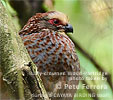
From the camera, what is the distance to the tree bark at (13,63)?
5.75 feet

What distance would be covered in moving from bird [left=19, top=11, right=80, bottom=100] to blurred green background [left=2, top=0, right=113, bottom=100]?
0.52 metres

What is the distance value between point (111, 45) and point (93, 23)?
39 centimetres

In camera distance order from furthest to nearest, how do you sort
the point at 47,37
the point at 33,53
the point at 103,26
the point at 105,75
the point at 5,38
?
the point at 103,26 → the point at 105,75 → the point at 47,37 → the point at 33,53 → the point at 5,38

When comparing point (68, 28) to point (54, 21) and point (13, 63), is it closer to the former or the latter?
point (54, 21)

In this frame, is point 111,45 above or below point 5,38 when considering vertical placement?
below

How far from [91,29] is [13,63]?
2.62 m

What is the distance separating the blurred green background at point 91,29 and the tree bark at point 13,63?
174 cm

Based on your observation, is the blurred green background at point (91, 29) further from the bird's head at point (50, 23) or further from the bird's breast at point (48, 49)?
the bird's breast at point (48, 49)

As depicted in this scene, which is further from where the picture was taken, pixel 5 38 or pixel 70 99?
pixel 70 99

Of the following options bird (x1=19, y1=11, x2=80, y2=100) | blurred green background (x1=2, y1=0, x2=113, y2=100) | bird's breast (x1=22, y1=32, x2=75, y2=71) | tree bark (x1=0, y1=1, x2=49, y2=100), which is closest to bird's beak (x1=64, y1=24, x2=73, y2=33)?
bird (x1=19, y1=11, x2=80, y2=100)

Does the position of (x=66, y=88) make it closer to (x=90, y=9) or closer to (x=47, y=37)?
(x=47, y=37)

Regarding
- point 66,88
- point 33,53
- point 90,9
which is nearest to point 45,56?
point 33,53

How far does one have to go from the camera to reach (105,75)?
3.58 m

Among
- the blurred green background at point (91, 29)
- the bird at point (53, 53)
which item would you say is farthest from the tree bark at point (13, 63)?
the blurred green background at point (91, 29)
